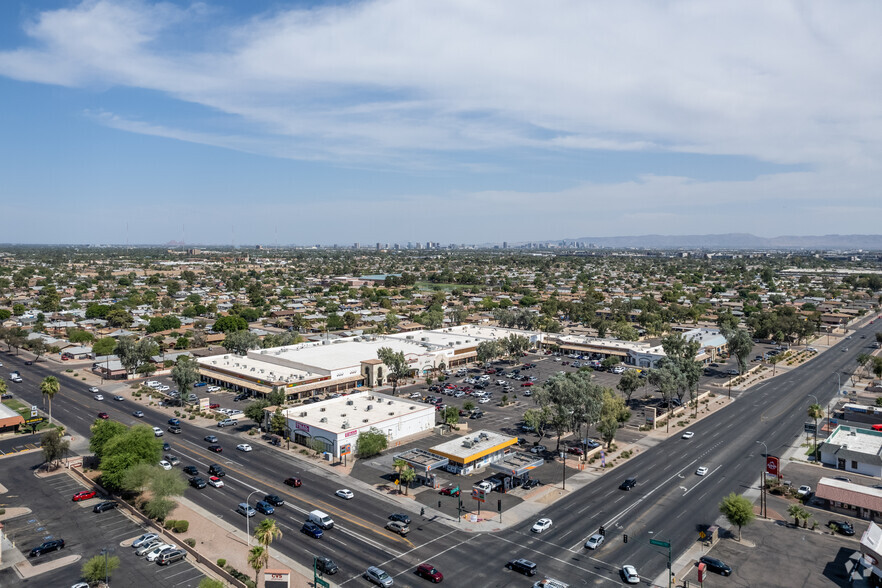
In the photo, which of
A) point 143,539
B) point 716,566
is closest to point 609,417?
point 716,566

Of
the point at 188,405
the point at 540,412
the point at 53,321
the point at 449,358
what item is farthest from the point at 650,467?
the point at 53,321

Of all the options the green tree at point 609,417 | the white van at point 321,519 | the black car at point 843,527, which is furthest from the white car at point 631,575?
the green tree at point 609,417

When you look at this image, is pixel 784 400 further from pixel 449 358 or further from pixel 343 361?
pixel 343 361

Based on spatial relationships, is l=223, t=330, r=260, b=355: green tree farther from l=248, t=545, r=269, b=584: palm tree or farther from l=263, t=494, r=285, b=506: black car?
l=248, t=545, r=269, b=584: palm tree

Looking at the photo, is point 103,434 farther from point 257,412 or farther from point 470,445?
point 470,445

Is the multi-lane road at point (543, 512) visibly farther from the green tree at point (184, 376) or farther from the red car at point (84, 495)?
the red car at point (84, 495)
